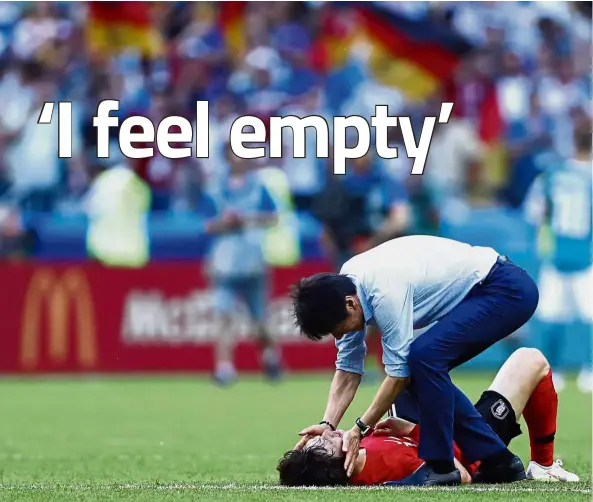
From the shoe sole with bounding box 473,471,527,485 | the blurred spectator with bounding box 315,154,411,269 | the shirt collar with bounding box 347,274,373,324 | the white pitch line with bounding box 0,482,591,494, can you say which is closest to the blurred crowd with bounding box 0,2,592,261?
the blurred spectator with bounding box 315,154,411,269

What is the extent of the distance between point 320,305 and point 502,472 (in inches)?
61.4

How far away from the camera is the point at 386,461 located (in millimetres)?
8344

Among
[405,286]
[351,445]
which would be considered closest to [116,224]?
[351,445]

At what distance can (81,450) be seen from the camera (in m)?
11.1

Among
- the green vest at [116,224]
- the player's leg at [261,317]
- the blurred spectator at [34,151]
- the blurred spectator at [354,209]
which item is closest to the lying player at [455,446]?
the blurred spectator at [354,209]

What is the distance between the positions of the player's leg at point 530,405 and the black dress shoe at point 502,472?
245 millimetres

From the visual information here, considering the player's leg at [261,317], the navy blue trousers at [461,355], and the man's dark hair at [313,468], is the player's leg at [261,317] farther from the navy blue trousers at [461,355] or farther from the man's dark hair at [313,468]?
the man's dark hair at [313,468]

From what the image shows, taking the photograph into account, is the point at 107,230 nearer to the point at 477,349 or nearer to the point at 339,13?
the point at 339,13

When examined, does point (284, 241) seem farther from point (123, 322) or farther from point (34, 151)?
point (34, 151)

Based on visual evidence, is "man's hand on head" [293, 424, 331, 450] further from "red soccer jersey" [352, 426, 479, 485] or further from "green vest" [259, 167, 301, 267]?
"green vest" [259, 167, 301, 267]

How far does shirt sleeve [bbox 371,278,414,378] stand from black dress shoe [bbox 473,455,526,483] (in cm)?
87

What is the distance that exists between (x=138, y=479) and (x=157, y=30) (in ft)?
50.6

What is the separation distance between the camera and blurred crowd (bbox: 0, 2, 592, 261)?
2072 centimetres

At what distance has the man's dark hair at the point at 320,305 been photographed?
7.70 metres
